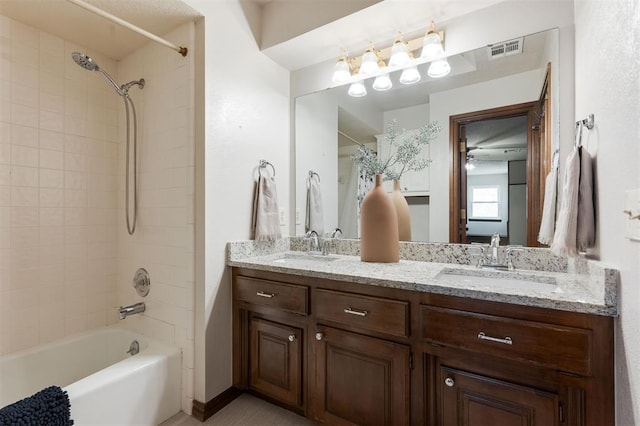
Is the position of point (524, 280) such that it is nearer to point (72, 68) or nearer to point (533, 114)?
point (533, 114)

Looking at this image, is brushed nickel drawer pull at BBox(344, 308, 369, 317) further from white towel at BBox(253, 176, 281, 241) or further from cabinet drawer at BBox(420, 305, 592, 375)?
white towel at BBox(253, 176, 281, 241)

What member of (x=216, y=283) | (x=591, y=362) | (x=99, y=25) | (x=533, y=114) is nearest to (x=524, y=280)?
(x=591, y=362)

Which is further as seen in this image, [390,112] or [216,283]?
[390,112]

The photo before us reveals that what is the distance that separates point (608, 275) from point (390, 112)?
56.6 inches

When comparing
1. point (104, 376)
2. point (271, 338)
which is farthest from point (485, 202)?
point (104, 376)

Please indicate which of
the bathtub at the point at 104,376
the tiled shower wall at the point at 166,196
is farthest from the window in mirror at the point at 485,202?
the bathtub at the point at 104,376

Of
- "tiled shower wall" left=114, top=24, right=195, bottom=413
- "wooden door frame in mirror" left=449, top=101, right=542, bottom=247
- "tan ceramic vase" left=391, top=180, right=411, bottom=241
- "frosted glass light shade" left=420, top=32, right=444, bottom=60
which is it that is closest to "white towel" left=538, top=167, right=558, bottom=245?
"wooden door frame in mirror" left=449, top=101, right=542, bottom=247

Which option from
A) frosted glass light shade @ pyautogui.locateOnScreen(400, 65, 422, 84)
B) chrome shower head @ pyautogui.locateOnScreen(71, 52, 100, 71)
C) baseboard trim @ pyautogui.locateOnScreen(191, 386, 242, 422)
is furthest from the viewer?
frosted glass light shade @ pyautogui.locateOnScreen(400, 65, 422, 84)

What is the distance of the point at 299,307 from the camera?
1.55m

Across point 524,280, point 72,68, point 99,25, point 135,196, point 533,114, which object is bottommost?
point 524,280

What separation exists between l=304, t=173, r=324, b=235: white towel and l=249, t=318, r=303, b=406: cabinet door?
2.70 feet

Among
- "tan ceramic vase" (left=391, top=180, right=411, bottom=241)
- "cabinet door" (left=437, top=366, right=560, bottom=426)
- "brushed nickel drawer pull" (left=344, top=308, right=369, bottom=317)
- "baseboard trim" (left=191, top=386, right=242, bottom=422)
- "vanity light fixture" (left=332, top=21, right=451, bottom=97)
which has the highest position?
"vanity light fixture" (left=332, top=21, right=451, bottom=97)

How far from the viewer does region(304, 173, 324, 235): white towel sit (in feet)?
7.45

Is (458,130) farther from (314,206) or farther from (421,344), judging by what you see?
(421,344)
